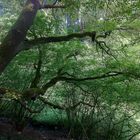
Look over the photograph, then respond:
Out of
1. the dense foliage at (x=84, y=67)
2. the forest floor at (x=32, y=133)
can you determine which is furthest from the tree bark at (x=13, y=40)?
the forest floor at (x=32, y=133)

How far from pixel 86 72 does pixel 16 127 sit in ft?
10.6

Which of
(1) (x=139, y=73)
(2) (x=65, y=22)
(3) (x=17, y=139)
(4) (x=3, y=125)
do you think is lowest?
(3) (x=17, y=139)

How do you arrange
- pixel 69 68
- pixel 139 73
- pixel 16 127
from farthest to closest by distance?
pixel 16 127, pixel 69 68, pixel 139 73

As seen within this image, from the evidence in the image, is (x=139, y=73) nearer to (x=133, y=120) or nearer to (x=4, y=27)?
(x=4, y=27)

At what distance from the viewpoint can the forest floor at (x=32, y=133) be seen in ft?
35.7

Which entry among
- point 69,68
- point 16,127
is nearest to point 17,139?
point 16,127

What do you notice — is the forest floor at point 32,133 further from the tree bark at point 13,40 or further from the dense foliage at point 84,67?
the tree bark at point 13,40

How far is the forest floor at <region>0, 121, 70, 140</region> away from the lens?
428 inches

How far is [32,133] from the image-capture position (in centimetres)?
1248

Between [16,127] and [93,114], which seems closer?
[16,127]

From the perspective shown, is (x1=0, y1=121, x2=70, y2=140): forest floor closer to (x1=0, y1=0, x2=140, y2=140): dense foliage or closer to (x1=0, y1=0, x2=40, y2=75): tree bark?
(x1=0, y1=0, x2=140, y2=140): dense foliage

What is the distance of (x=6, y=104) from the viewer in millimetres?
12984

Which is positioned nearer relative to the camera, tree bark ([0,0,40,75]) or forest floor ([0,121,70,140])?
tree bark ([0,0,40,75])

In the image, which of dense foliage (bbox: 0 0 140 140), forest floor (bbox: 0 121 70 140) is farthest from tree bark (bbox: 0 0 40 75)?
forest floor (bbox: 0 121 70 140)
